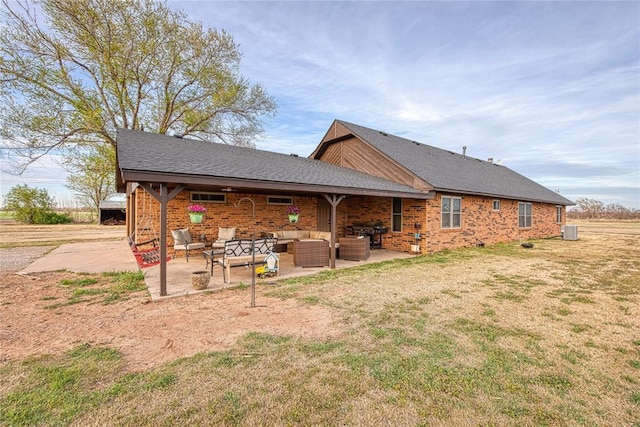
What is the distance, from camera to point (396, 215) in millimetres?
11500

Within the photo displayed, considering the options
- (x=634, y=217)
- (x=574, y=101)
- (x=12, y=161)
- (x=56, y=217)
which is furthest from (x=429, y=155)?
(x=634, y=217)

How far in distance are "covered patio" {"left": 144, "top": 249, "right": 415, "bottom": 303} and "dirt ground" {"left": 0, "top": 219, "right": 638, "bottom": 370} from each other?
0.38 metres

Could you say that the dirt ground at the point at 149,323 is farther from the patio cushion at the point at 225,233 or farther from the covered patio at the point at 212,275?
the patio cushion at the point at 225,233

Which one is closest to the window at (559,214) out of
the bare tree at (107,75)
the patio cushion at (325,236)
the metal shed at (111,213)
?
the patio cushion at (325,236)

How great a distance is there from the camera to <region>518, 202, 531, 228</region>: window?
16078 millimetres

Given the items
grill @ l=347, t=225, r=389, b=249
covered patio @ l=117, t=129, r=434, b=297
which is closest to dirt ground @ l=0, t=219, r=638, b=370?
covered patio @ l=117, t=129, r=434, b=297

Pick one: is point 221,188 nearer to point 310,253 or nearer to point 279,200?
point 279,200

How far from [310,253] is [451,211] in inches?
258

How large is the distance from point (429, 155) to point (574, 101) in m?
9.92

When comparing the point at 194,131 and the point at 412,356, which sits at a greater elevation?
the point at 194,131

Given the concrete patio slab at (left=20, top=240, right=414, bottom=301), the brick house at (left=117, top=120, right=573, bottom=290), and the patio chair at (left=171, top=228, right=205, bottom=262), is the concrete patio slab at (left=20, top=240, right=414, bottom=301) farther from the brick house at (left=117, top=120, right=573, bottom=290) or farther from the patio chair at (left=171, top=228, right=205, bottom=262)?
the brick house at (left=117, top=120, right=573, bottom=290)

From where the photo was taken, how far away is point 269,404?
2381mm

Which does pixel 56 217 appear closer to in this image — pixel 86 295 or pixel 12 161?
pixel 12 161

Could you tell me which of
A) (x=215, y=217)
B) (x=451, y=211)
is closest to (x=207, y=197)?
(x=215, y=217)
